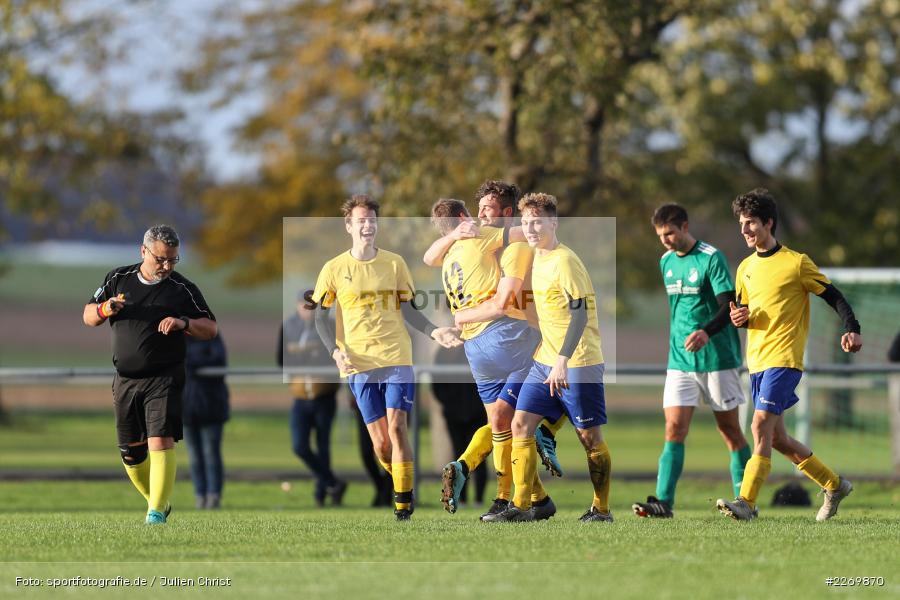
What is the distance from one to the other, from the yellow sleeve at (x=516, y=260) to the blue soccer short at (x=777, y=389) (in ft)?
5.95

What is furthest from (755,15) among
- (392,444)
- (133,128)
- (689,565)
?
(689,565)

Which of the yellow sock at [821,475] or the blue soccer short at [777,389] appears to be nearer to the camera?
the blue soccer short at [777,389]

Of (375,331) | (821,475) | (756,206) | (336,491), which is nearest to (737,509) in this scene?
(821,475)

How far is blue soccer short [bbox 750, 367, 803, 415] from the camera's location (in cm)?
1003

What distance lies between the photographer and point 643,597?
671 centimetres

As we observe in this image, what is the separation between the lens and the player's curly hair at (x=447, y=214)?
1052 cm

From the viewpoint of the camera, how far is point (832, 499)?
33.7 ft

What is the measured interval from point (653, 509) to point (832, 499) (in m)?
1.27

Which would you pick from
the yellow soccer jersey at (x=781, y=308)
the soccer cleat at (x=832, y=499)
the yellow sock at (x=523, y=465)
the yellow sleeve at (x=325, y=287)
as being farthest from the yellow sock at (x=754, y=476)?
the yellow sleeve at (x=325, y=287)

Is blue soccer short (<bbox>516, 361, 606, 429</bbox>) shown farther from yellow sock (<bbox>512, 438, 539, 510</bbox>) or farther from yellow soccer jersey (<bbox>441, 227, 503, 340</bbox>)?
yellow soccer jersey (<bbox>441, 227, 503, 340</bbox>)

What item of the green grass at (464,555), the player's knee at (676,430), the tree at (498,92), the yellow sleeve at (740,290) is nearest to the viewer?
the green grass at (464,555)

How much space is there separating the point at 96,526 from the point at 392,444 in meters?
2.18

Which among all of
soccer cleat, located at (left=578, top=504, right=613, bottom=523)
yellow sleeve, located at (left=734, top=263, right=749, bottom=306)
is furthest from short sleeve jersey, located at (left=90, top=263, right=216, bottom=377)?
yellow sleeve, located at (left=734, top=263, right=749, bottom=306)

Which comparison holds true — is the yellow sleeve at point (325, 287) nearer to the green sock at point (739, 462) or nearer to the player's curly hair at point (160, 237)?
the player's curly hair at point (160, 237)
